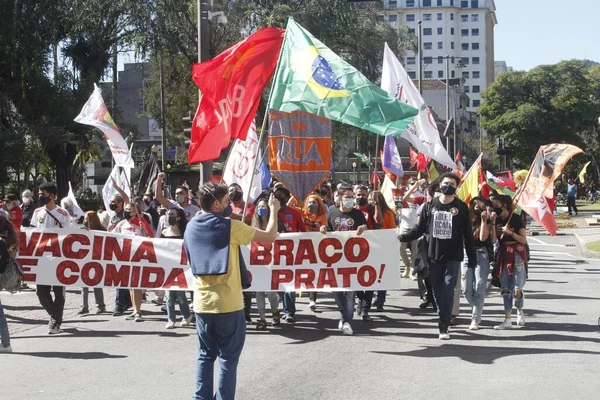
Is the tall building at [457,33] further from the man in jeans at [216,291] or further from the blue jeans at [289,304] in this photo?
the man in jeans at [216,291]

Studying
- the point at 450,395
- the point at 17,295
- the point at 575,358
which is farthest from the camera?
the point at 17,295

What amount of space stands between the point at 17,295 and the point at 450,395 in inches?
405

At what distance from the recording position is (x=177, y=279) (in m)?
10.9

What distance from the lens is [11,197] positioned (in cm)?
1633

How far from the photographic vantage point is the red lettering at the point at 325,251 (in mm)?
10805

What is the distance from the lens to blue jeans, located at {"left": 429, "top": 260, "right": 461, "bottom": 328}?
9.96 metres

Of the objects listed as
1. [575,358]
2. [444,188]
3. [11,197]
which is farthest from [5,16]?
[575,358]

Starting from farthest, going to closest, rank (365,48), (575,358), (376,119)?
(365,48) → (376,119) → (575,358)

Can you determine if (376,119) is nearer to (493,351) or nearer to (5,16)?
(493,351)

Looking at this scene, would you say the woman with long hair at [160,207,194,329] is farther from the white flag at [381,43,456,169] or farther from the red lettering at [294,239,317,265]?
the white flag at [381,43,456,169]

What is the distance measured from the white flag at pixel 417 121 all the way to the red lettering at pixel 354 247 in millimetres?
2474

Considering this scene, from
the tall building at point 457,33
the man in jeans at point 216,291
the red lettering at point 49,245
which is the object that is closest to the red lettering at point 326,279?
the red lettering at point 49,245

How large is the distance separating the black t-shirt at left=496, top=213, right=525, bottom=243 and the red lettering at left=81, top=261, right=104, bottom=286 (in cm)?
500

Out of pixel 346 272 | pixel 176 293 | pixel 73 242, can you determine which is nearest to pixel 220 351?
pixel 346 272
